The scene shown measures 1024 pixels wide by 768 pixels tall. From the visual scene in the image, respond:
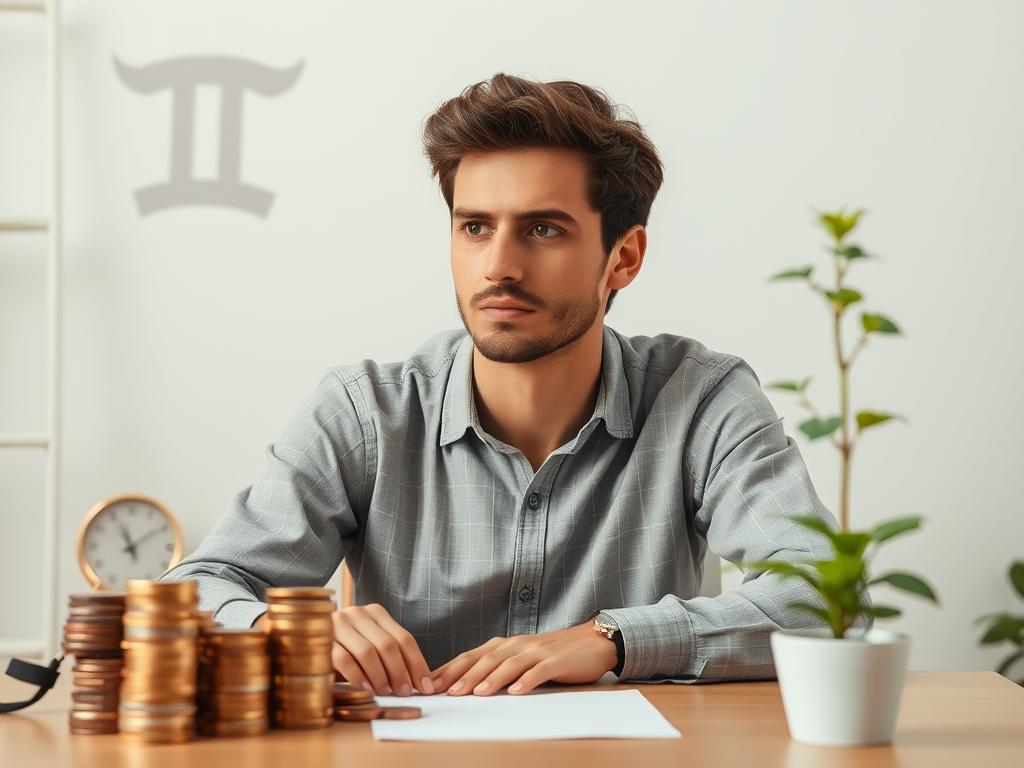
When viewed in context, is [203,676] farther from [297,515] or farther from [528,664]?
[297,515]

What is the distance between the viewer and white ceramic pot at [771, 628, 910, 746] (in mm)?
975

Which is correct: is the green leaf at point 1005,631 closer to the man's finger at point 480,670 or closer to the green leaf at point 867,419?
the man's finger at point 480,670

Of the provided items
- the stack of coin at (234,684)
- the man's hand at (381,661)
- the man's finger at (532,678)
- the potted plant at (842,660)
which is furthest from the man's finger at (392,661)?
the potted plant at (842,660)

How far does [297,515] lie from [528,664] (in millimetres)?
528

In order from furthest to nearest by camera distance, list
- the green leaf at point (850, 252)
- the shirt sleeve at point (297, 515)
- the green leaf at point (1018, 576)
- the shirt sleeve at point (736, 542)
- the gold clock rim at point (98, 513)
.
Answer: the green leaf at point (1018, 576)
the gold clock rim at point (98, 513)
the shirt sleeve at point (297, 515)
the shirt sleeve at point (736, 542)
the green leaf at point (850, 252)

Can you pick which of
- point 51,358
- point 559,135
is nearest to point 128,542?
point 51,358

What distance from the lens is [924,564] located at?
295 cm

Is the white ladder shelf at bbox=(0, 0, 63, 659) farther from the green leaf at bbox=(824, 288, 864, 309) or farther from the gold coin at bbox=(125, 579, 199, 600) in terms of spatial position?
the green leaf at bbox=(824, 288, 864, 309)

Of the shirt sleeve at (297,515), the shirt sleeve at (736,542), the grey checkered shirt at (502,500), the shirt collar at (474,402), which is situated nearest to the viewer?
the shirt sleeve at (736,542)

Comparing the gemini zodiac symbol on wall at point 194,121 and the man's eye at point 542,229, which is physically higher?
the gemini zodiac symbol on wall at point 194,121

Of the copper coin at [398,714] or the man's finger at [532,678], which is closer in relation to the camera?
the copper coin at [398,714]

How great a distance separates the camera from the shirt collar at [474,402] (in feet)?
5.92

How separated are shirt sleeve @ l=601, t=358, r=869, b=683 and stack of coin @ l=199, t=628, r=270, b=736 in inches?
18.7

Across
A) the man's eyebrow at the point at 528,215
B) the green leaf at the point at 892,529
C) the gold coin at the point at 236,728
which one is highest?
Result: the man's eyebrow at the point at 528,215
